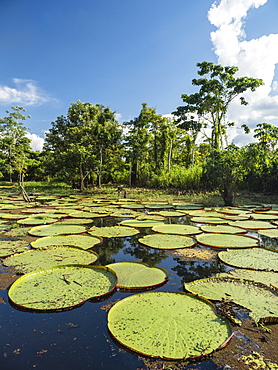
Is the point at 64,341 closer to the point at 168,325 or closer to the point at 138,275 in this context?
the point at 168,325

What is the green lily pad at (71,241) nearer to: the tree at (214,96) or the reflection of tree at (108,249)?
the reflection of tree at (108,249)

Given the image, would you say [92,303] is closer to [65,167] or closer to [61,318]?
[61,318]

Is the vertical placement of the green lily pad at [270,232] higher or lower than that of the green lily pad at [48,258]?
higher

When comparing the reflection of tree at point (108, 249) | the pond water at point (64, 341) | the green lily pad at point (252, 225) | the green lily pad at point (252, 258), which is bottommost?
the pond water at point (64, 341)

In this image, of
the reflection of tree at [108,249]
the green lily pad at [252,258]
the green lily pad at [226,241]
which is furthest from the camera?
the green lily pad at [226,241]

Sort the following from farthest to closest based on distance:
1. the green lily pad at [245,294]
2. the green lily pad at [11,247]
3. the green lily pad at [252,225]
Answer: the green lily pad at [252,225]
the green lily pad at [11,247]
the green lily pad at [245,294]

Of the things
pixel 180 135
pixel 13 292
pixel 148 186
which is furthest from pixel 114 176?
pixel 13 292

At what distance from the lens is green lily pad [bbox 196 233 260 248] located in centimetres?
366

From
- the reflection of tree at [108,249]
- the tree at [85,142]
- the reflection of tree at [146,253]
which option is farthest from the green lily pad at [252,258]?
the tree at [85,142]

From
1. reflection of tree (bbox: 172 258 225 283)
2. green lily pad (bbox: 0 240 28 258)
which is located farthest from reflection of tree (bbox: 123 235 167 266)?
green lily pad (bbox: 0 240 28 258)

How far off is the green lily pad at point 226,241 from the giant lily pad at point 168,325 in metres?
1.88

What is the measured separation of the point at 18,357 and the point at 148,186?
14.8 m

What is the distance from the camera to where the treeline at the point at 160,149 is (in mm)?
9045

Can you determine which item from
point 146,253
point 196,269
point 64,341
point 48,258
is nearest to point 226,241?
point 196,269
